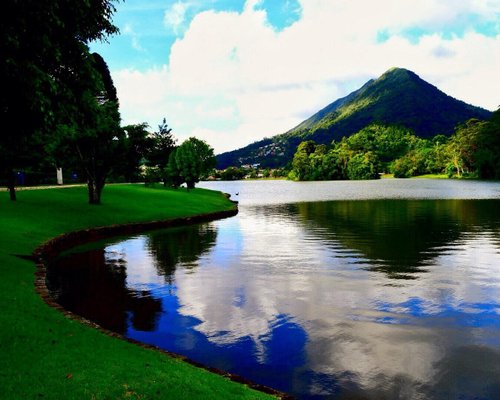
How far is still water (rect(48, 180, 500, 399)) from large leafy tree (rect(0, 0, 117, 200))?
827cm

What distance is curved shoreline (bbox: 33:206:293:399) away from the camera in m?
11.8

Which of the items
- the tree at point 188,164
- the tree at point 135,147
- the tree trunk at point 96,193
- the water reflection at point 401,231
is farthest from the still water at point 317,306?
the tree at point 188,164

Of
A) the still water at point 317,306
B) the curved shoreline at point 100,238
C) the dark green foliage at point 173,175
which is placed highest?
the dark green foliage at point 173,175

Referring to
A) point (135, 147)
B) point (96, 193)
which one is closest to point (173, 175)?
point (135, 147)

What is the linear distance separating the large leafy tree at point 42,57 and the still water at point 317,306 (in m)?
8.27

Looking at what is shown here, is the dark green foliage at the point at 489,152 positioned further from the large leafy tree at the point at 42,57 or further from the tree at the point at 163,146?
the large leafy tree at the point at 42,57

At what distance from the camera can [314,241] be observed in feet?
123

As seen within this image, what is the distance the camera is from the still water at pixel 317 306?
41.9 feet

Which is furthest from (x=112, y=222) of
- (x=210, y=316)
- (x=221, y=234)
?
(x=210, y=316)

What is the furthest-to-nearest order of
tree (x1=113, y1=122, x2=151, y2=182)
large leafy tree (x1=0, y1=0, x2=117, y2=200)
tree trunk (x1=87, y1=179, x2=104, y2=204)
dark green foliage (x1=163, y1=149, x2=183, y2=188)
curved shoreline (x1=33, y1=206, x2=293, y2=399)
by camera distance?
dark green foliage (x1=163, y1=149, x2=183, y2=188), tree (x1=113, y1=122, x2=151, y2=182), tree trunk (x1=87, y1=179, x2=104, y2=204), large leafy tree (x1=0, y1=0, x2=117, y2=200), curved shoreline (x1=33, y1=206, x2=293, y2=399)

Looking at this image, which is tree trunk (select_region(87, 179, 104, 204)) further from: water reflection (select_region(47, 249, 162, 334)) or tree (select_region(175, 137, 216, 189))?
tree (select_region(175, 137, 216, 189))

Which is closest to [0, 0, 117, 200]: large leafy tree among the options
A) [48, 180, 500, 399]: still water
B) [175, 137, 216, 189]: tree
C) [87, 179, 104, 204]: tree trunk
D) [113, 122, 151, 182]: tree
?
[48, 180, 500, 399]: still water

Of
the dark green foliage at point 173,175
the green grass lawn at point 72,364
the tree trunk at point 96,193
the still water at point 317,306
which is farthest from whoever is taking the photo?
the dark green foliage at point 173,175

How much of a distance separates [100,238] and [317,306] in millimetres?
26840
